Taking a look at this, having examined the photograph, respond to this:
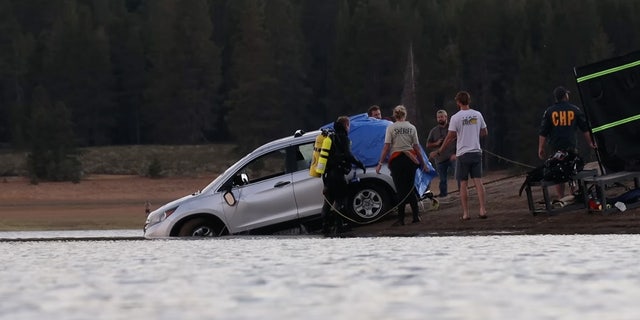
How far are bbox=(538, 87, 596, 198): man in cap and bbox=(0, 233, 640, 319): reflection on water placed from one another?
16.7 ft

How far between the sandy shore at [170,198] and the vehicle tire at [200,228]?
2.11 meters

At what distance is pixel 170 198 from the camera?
7000 cm

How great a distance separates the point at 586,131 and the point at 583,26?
78300mm

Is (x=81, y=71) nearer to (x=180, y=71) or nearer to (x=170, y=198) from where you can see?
(x=180, y=71)

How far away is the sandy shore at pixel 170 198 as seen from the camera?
19.4 m

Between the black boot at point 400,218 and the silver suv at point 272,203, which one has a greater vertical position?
the silver suv at point 272,203

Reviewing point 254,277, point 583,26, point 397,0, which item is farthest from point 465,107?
point 397,0

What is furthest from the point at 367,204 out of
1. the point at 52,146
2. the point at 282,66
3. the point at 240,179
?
the point at 282,66

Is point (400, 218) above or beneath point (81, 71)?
beneath

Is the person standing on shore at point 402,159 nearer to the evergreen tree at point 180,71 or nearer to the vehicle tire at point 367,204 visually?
the vehicle tire at point 367,204

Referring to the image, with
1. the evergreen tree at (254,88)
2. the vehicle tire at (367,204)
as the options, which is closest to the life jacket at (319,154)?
the vehicle tire at (367,204)

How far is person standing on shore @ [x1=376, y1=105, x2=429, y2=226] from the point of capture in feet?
67.7

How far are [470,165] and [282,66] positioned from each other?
88.9 m

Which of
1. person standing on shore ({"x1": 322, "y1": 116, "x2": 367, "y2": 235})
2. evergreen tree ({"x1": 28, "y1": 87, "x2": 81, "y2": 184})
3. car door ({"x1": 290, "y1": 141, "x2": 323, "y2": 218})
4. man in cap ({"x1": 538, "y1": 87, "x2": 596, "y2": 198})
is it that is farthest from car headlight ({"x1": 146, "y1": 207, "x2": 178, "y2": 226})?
evergreen tree ({"x1": 28, "y1": 87, "x2": 81, "y2": 184})
